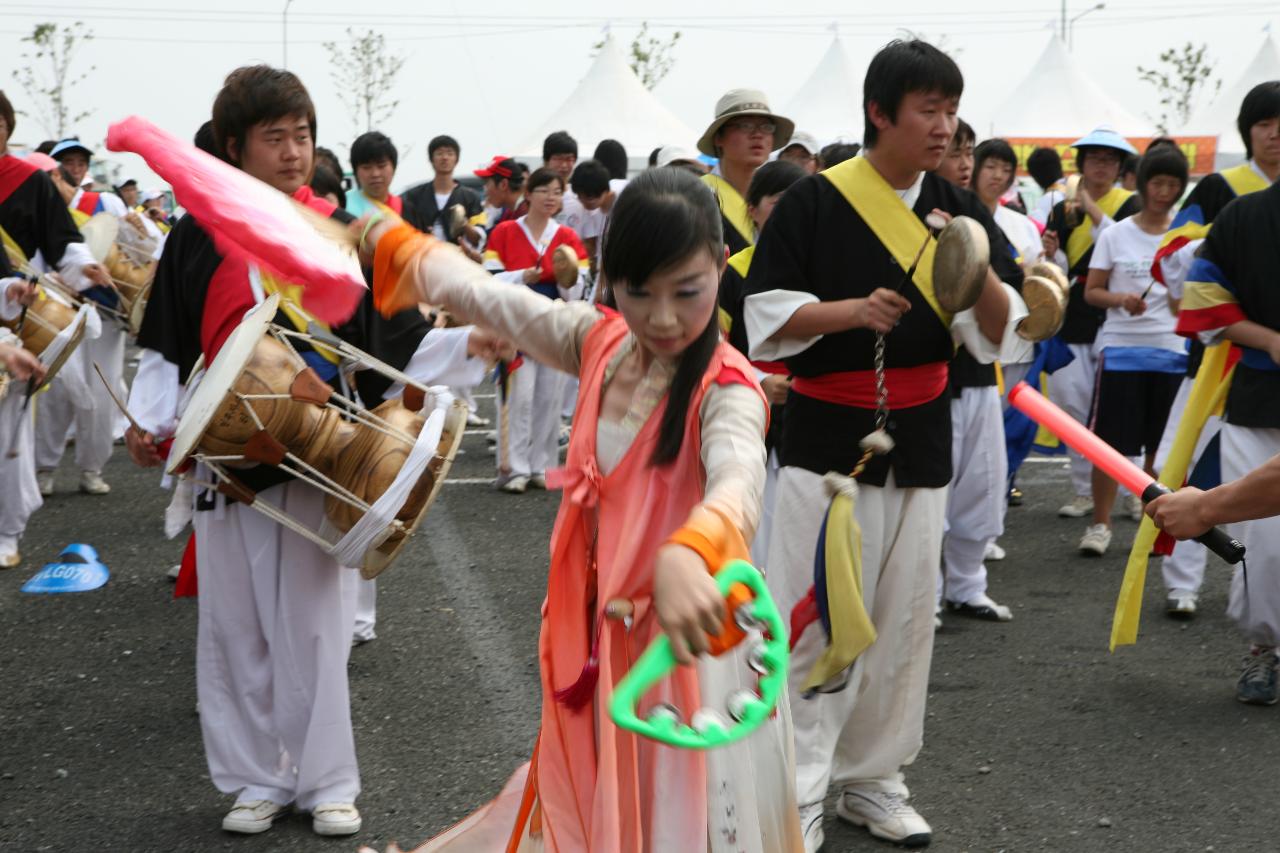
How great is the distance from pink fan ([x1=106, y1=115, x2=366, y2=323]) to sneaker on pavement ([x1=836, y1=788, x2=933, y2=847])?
2089 mm

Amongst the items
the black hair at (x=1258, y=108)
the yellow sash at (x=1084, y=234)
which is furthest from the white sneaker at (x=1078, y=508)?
the black hair at (x=1258, y=108)

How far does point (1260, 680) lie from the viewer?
5.46m

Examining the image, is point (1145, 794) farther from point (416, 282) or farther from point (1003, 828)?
point (416, 282)

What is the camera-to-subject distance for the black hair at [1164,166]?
773 cm

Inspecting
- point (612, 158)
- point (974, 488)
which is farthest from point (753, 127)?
point (612, 158)

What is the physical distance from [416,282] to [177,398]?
1576 mm

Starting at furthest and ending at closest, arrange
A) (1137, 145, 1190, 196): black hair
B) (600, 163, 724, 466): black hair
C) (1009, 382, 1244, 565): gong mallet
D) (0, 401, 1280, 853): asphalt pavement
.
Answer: (1137, 145, 1190, 196): black hair < (0, 401, 1280, 853): asphalt pavement < (1009, 382, 1244, 565): gong mallet < (600, 163, 724, 466): black hair

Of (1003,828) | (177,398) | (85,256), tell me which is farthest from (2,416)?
(1003,828)

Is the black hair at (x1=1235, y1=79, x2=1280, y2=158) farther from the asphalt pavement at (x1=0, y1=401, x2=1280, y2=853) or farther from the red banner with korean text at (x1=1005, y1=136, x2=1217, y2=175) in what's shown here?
the red banner with korean text at (x1=1005, y1=136, x2=1217, y2=175)

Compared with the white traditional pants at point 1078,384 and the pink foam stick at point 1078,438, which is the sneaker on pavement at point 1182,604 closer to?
the white traditional pants at point 1078,384

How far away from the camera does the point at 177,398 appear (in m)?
4.34

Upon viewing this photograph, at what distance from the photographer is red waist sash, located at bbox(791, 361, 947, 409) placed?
160 inches

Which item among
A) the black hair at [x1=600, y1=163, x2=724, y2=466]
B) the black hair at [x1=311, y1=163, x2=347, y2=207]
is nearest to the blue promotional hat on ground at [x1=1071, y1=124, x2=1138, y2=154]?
the black hair at [x1=311, y1=163, x2=347, y2=207]

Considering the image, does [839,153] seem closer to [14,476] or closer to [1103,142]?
[1103,142]
